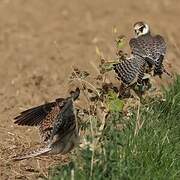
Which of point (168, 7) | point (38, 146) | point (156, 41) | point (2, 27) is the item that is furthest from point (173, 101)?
point (168, 7)

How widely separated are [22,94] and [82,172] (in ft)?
9.76

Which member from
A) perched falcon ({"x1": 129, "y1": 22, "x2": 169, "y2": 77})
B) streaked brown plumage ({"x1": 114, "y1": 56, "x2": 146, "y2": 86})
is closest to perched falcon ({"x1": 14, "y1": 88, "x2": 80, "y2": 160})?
streaked brown plumage ({"x1": 114, "y1": 56, "x2": 146, "y2": 86})

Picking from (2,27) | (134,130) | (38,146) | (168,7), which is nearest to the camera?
(134,130)

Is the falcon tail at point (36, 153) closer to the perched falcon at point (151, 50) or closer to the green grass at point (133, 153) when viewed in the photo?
the green grass at point (133, 153)

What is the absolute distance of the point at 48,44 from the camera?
985 cm

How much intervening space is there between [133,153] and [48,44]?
14.5 feet

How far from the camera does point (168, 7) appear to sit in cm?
1147

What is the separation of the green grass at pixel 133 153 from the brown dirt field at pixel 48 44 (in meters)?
0.70

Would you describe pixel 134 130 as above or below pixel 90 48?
below

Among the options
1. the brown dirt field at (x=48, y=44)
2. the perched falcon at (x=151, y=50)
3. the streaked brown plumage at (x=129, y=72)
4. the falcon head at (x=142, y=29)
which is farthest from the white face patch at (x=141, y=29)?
the brown dirt field at (x=48, y=44)

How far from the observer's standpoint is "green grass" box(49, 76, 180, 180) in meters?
5.26

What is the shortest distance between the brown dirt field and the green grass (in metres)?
0.70

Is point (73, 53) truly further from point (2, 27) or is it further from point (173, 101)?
point (173, 101)

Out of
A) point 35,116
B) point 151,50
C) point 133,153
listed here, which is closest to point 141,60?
point 151,50
